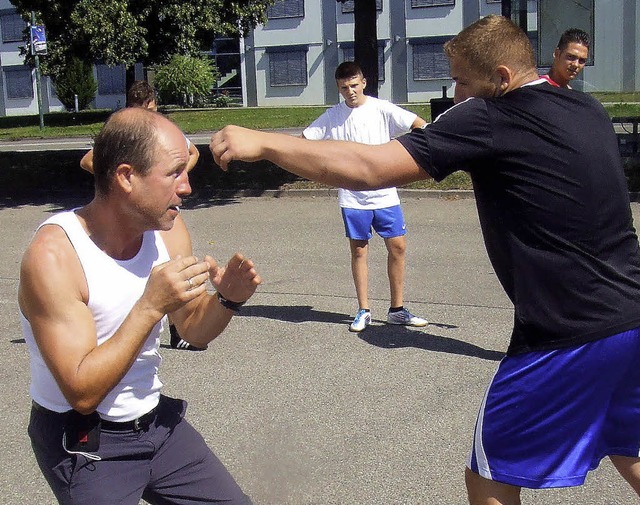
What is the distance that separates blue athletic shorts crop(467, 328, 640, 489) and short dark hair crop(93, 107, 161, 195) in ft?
4.23

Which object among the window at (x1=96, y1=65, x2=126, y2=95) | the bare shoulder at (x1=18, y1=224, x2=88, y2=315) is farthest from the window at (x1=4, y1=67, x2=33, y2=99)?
the bare shoulder at (x1=18, y1=224, x2=88, y2=315)

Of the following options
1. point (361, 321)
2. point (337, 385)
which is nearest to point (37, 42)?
point (361, 321)

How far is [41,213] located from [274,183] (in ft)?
12.3

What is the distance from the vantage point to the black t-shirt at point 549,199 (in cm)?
263

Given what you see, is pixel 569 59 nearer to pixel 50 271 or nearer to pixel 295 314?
pixel 295 314

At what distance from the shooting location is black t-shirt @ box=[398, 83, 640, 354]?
104 inches

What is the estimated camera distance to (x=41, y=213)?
13.7 meters

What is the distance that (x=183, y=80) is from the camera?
42281 millimetres

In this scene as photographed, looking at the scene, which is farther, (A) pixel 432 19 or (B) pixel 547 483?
(A) pixel 432 19

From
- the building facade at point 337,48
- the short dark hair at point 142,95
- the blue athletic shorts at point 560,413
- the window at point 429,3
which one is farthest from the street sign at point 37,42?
the window at point 429,3

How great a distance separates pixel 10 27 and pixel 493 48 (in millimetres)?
55154

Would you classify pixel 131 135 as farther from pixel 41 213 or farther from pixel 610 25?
pixel 610 25

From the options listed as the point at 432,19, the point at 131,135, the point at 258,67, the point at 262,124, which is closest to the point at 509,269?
the point at 131,135

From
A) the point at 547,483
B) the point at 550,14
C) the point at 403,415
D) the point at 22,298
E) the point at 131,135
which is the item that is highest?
the point at 550,14
